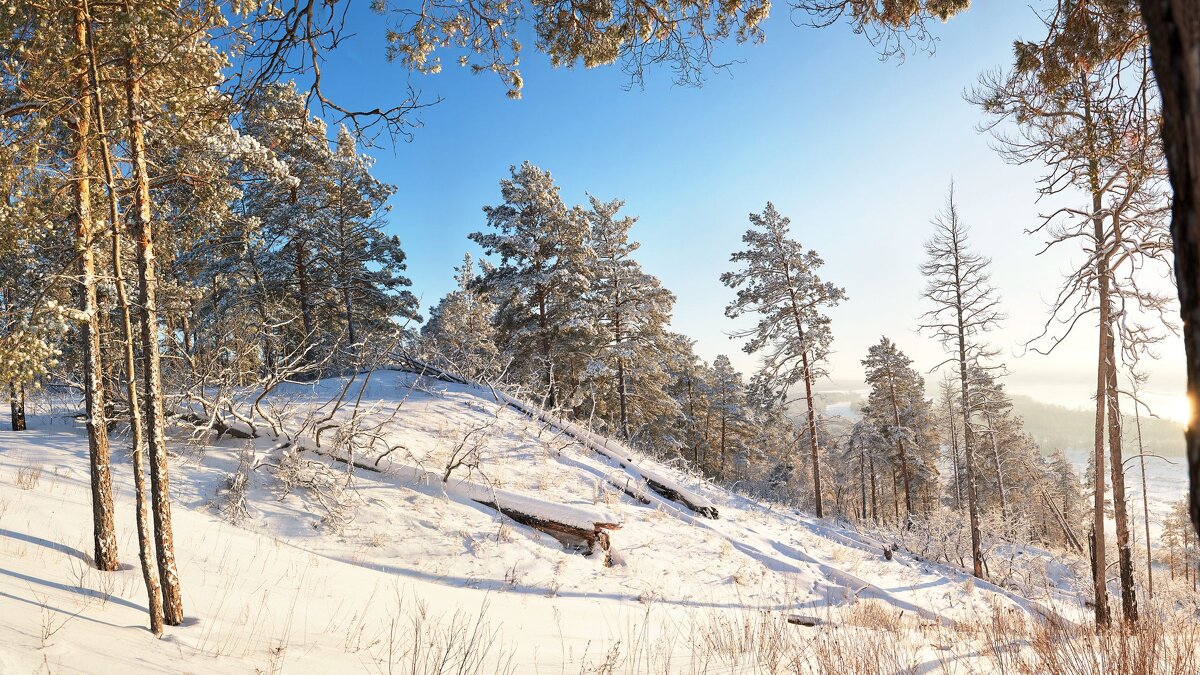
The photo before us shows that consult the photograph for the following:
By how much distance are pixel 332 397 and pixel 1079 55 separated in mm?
15101

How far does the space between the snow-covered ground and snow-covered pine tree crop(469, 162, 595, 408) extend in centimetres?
651

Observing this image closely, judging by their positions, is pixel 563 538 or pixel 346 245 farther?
pixel 346 245

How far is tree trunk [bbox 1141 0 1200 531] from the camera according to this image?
985 mm

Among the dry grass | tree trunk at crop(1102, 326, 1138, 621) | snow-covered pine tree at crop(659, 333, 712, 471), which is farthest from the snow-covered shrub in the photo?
snow-covered pine tree at crop(659, 333, 712, 471)

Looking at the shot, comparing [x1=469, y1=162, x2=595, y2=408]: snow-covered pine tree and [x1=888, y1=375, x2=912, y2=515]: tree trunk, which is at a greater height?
[x1=469, y1=162, x2=595, y2=408]: snow-covered pine tree

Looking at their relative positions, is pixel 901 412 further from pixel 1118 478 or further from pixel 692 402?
pixel 1118 478

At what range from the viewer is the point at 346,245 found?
19.6 m

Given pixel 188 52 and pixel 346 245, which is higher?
pixel 346 245

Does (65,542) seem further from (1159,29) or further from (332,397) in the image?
(1159,29)

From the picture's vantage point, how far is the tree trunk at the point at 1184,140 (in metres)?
0.98

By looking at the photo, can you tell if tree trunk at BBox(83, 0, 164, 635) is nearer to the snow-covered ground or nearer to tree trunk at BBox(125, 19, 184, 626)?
tree trunk at BBox(125, 19, 184, 626)

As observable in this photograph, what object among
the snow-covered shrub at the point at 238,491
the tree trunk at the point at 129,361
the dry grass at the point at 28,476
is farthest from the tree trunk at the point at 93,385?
the dry grass at the point at 28,476

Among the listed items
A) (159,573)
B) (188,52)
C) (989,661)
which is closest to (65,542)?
(159,573)

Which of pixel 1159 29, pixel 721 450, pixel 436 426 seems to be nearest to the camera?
pixel 1159 29
